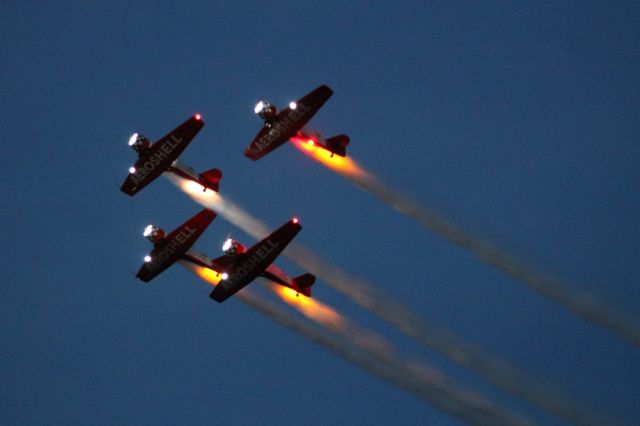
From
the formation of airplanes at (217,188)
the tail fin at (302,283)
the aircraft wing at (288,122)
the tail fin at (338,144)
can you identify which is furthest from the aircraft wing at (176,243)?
the tail fin at (338,144)

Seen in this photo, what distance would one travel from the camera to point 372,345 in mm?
86750

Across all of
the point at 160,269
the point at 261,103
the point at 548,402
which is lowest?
the point at 160,269

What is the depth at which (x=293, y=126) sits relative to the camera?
8700cm

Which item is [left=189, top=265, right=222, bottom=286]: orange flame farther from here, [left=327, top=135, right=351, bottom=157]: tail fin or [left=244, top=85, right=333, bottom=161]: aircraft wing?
[left=327, top=135, right=351, bottom=157]: tail fin

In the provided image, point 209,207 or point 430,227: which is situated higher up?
point 430,227

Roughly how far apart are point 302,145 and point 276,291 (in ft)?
33.8

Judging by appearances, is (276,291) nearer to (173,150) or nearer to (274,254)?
(274,254)

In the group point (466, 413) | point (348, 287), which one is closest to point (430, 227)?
point (348, 287)

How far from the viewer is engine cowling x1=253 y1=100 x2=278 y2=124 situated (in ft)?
285

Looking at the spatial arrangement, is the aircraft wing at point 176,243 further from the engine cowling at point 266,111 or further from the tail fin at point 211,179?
the engine cowling at point 266,111

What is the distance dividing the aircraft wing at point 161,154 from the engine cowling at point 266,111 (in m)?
4.05

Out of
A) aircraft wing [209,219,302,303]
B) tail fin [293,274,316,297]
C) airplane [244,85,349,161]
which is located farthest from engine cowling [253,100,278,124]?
tail fin [293,274,316,297]

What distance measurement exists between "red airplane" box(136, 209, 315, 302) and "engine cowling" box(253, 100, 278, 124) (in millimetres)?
7368

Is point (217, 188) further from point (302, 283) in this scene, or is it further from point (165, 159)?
point (302, 283)
